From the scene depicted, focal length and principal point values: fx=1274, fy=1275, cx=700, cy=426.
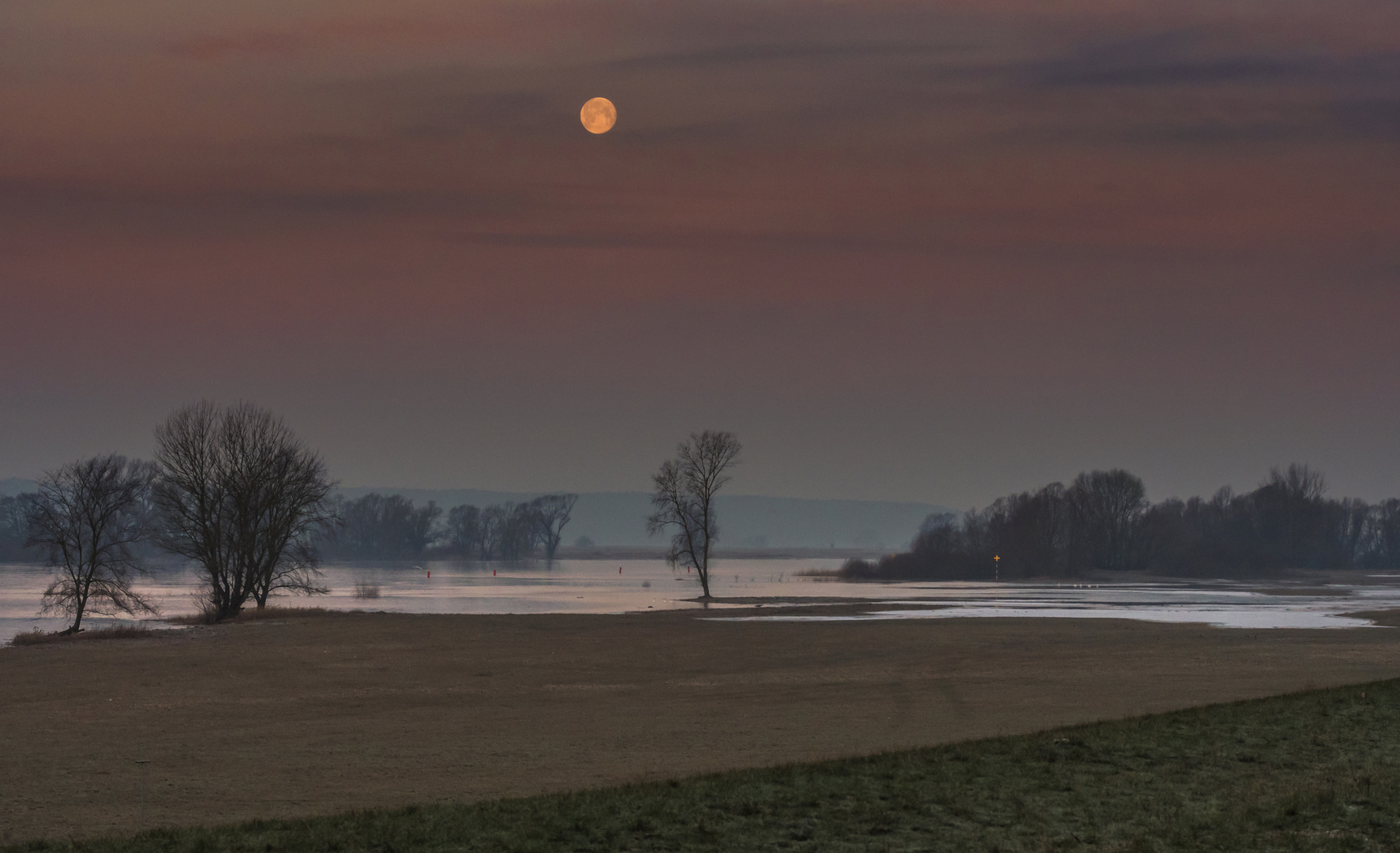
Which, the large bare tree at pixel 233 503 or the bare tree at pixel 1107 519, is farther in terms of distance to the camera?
the bare tree at pixel 1107 519

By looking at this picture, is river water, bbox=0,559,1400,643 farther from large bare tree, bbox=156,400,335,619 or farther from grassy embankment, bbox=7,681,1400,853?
grassy embankment, bbox=7,681,1400,853

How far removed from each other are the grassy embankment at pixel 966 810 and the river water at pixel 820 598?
120ft

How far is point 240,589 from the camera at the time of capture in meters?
58.6

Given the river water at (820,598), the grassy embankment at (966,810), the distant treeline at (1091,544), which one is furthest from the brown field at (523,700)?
the distant treeline at (1091,544)

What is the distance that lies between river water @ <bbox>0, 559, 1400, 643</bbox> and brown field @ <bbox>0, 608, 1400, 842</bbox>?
39.9 ft

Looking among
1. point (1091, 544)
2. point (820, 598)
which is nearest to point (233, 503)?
point (820, 598)

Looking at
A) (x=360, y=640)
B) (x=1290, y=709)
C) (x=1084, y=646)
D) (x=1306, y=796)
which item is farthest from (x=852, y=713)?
(x=360, y=640)

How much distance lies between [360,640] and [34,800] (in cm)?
2758

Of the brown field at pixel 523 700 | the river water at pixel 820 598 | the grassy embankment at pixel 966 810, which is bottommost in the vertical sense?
the river water at pixel 820 598

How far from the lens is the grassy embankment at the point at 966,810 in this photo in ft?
37.9

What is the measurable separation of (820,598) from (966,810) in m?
64.0

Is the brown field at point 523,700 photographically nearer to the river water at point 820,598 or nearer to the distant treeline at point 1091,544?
the river water at point 820,598

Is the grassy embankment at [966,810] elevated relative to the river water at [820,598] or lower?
elevated

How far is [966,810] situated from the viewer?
12.8m
